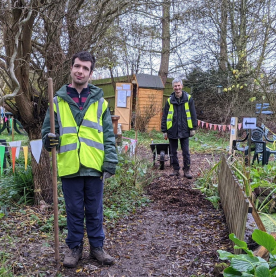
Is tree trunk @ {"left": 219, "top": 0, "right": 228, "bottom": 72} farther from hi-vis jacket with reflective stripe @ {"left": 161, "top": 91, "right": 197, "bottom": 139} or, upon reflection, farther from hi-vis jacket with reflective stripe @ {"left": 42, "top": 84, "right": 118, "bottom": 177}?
hi-vis jacket with reflective stripe @ {"left": 42, "top": 84, "right": 118, "bottom": 177}

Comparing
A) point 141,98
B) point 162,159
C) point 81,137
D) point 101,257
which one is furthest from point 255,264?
point 141,98

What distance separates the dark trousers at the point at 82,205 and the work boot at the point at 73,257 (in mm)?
52

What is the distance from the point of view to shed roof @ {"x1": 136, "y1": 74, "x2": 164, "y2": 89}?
45.5ft

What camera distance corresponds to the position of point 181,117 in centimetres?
587

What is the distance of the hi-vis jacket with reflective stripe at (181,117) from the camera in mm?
5828

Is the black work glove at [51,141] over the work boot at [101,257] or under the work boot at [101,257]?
over

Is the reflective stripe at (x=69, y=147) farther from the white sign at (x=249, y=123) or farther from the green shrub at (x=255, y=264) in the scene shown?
the white sign at (x=249, y=123)

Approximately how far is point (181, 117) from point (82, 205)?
3.54 meters

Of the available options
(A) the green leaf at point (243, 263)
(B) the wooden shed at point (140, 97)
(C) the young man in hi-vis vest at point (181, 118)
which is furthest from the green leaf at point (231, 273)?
(B) the wooden shed at point (140, 97)

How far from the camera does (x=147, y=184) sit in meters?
5.51

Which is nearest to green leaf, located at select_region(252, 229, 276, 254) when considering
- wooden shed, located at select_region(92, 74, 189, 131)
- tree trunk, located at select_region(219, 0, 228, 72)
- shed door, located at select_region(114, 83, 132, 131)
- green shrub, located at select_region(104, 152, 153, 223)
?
green shrub, located at select_region(104, 152, 153, 223)

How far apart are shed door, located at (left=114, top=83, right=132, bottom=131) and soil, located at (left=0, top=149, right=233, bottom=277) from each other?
379 inches

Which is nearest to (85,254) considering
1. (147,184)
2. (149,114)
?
(147,184)

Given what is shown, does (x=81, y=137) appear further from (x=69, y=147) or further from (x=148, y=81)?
(x=148, y=81)
